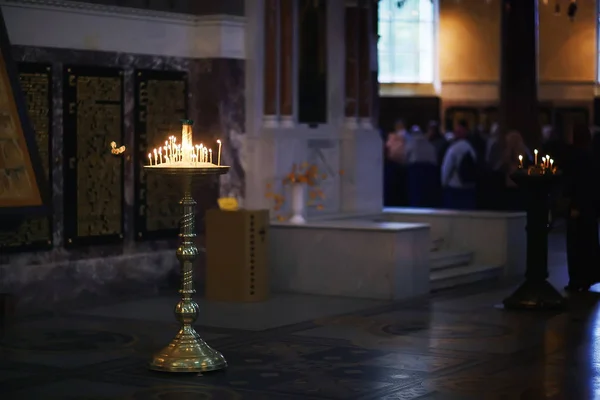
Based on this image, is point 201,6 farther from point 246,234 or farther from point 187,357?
point 187,357

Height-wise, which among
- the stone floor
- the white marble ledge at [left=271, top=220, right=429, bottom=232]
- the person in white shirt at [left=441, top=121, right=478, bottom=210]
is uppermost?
the person in white shirt at [left=441, top=121, right=478, bottom=210]

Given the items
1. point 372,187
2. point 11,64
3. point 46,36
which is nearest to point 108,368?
point 11,64

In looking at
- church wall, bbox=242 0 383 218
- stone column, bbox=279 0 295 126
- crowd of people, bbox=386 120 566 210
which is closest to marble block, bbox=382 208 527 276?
church wall, bbox=242 0 383 218

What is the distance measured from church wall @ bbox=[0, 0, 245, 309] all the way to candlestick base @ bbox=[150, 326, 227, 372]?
3.62m

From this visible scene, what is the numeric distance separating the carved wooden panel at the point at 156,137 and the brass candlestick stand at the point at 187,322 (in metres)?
4.50

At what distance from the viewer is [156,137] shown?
564 inches

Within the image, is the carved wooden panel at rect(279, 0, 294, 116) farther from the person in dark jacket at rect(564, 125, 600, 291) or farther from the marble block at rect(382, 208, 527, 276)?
the person in dark jacket at rect(564, 125, 600, 291)

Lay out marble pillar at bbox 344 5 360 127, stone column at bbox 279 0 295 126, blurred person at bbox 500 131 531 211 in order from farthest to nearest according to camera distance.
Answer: blurred person at bbox 500 131 531 211
marble pillar at bbox 344 5 360 127
stone column at bbox 279 0 295 126

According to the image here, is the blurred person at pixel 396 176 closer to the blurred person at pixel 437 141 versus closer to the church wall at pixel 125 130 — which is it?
the blurred person at pixel 437 141

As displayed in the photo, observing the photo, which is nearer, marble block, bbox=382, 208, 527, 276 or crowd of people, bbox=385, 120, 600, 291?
marble block, bbox=382, 208, 527, 276

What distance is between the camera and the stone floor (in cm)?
895

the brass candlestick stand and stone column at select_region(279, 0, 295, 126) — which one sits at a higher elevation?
stone column at select_region(279, 0, 295, 126)

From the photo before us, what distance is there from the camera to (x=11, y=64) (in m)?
12.0

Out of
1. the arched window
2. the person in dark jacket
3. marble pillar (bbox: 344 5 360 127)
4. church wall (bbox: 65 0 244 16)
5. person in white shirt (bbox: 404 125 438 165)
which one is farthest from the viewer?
the arched window
